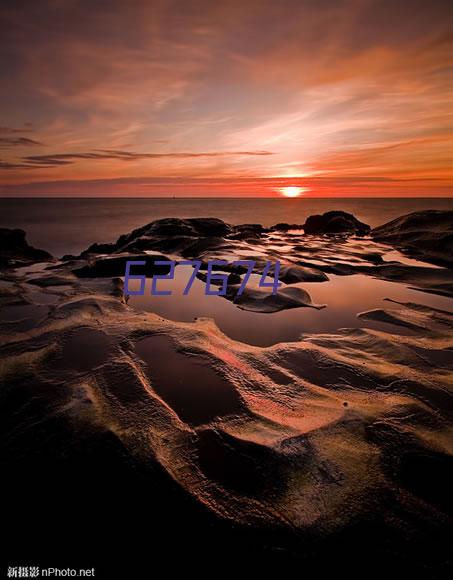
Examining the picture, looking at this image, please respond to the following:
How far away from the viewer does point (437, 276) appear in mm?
11109

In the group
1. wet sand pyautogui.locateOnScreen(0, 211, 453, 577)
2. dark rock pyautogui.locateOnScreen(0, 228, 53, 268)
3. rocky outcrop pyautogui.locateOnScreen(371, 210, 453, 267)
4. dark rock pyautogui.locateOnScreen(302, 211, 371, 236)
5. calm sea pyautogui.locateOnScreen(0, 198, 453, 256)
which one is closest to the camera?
wet sand pyautogui.locateOnScreen(0, 211, 453, 577)

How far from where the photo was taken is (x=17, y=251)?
52.9ft

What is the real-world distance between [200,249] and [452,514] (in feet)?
48.7

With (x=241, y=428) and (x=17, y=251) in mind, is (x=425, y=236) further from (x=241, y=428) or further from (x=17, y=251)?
(x=17, y=251)

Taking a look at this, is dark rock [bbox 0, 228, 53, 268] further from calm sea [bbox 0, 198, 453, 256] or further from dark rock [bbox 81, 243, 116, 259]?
calm sea [bbox 0, 198, 453, 256]

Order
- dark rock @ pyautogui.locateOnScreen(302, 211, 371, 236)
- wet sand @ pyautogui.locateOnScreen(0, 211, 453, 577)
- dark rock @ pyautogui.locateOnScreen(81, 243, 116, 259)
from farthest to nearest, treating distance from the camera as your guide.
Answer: dark rock @ pyautogui.locateOnScreen(302, 211, 371, 236) → dark rock @ pyautogui.locateOnScreen(81, 243, 116, 259) → wet sand @ pyautogui.locateOnScreen(0, 211, 453, 577)

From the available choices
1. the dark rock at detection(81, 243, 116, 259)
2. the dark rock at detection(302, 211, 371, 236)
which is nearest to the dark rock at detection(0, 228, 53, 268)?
the dark rock at detection(81, 243, 116, 259)

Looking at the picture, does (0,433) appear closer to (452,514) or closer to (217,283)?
(452,514)

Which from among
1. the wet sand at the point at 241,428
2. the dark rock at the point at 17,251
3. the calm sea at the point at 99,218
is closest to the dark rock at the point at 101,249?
the dark rock at the point at 17,251

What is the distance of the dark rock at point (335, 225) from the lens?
26566 mm

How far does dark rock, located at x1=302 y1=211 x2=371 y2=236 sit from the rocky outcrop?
5.05 metres

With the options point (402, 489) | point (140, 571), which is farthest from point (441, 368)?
point (140, 571)

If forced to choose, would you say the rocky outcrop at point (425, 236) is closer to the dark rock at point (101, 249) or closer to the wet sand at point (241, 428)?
the wet sand at point (241, 428)

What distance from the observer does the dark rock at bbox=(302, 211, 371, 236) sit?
26566mm
